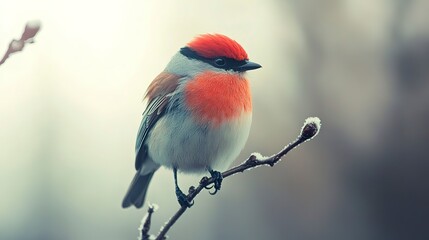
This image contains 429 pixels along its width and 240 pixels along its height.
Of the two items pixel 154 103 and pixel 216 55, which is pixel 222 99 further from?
pixel 154 103

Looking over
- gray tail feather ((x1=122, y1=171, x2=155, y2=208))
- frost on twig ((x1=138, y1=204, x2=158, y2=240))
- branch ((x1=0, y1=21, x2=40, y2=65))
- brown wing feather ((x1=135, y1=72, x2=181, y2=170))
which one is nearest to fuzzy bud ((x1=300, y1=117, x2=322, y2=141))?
frost on twig ((x1=138, y1=204, x2=158, y2=240))

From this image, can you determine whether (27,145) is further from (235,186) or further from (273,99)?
(273,99)

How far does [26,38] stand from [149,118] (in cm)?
94

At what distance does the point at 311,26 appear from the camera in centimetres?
423

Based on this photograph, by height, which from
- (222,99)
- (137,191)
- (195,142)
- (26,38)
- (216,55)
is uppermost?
(26,38)

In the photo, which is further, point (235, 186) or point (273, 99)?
point (235, 186)

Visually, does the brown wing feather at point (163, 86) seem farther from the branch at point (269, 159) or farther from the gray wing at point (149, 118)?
the branch at point (269, 159)

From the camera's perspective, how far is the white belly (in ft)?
4.51

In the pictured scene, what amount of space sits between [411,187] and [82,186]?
285 centimetres

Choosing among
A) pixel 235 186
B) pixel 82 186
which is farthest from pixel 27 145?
pixel 235 186

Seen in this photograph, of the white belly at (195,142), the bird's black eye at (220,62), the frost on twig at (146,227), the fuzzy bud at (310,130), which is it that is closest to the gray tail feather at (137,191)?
the white belly at (195,142)

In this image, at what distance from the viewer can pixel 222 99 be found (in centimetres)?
139

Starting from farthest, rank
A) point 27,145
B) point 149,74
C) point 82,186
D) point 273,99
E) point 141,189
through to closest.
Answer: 1. point 82,186
2. point 27,145
3. point 273,99
4. point 149,74
5. point 141,189

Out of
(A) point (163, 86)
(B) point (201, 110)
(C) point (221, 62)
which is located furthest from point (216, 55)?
(A) point (163, 86)
